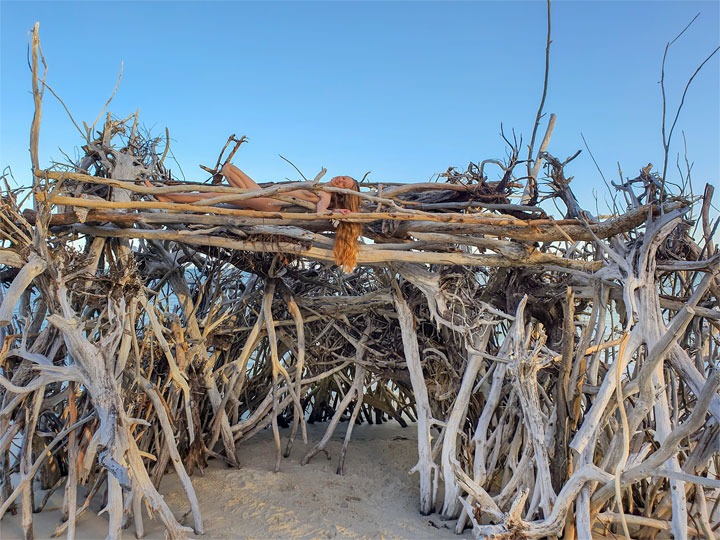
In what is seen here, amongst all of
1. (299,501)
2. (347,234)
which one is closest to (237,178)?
(347,234)

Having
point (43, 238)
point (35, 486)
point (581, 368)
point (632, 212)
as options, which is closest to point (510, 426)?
point (581, 368)

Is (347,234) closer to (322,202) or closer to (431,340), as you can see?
(322,202)

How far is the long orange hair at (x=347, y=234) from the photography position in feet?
11.6

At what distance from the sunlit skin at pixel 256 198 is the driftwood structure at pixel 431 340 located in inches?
4.8

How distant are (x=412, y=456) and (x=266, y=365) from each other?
185 cm

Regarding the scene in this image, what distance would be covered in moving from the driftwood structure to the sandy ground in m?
0.18

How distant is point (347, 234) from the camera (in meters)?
3.56

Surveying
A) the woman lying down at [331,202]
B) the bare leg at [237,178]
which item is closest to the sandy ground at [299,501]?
the woman lying down at [331,202]

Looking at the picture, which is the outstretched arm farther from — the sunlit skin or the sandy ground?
the sandy ground

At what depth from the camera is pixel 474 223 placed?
3520mm

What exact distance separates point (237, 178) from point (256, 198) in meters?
0.32

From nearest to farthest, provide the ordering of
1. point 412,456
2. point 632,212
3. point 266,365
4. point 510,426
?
point 632,212
point 510,426
point 412,456
point 266,365

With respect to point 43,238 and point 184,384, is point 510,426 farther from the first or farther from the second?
point 43,238

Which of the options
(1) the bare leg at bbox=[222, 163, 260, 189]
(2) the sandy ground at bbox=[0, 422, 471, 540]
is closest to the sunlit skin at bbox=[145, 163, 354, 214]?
(1) the bare leg at bbox=[222, 163, 260, 189]
